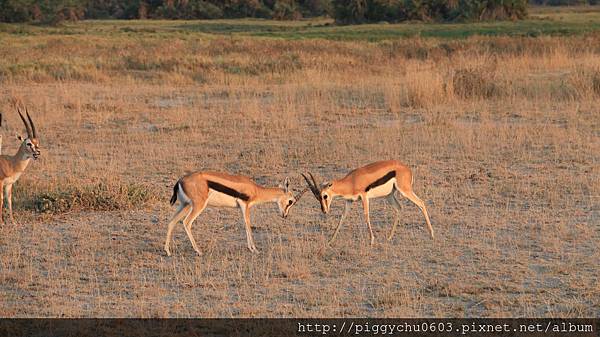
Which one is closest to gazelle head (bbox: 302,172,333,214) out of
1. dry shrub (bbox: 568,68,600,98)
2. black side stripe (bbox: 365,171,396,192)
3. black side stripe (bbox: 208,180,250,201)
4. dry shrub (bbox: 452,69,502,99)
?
black side stripe (bbox: 365,171,396,192)

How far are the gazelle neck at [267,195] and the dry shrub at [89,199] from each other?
84.1 inches

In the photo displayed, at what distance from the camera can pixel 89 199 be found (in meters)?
9.95

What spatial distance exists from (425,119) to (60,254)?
874cm

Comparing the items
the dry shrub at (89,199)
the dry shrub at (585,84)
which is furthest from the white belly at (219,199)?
the dry shrub at (585,84)

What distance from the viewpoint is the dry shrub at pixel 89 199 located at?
9.82 metres

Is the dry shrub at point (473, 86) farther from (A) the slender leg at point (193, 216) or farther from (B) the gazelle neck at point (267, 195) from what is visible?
(A) the slender leg at point (193, 216)

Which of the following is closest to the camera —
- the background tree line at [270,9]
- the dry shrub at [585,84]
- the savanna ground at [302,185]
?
the savanna ground at [302,185]

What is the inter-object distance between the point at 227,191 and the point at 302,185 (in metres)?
3.19

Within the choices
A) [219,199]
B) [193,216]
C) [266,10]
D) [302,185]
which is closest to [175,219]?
[193,216]

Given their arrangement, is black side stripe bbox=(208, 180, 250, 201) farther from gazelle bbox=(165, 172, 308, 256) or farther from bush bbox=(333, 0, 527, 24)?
bush bbox=(333, 0, 527, 24)

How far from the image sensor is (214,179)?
7949mm

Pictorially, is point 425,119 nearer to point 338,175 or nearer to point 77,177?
point 338,175

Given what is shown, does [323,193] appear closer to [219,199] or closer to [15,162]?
[219,199]

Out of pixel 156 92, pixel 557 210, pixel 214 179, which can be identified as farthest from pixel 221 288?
pixel 156 92
